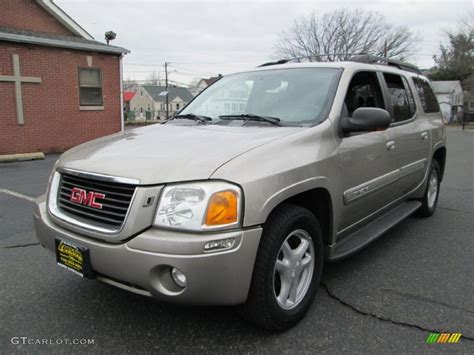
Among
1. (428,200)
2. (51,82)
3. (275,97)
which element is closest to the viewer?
(275,97)

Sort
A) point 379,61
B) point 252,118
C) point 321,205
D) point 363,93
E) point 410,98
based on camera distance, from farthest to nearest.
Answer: point 410,98
point 379,61
point 363,93
point 252,118
point 321,205

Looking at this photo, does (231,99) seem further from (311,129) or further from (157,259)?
(157,259)

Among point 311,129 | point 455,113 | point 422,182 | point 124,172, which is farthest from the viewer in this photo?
point 455,113

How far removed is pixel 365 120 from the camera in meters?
3.00

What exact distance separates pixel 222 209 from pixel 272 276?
0.54 metres

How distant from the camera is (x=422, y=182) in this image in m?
4.83

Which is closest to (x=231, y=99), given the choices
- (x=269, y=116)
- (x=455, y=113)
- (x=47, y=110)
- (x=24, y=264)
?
(x=269, y=116)

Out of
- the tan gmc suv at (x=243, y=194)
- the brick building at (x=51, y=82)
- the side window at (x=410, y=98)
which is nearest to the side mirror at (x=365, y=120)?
the tan gmc suv at (x=243, y=194)

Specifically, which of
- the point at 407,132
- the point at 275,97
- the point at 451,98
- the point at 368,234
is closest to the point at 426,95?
the point at 407,132

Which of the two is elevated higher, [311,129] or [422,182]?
[311,129]

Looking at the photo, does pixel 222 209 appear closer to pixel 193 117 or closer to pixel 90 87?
pixel 193 117

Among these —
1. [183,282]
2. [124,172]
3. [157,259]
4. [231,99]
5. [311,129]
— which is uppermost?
[231,99]

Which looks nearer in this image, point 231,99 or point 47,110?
point 231,99

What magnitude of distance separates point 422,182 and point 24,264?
437cm
